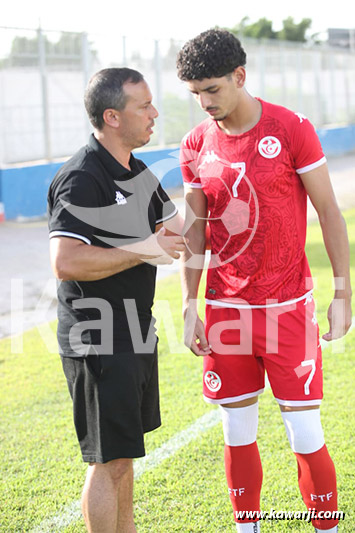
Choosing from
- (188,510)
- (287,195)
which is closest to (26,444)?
(188,510)

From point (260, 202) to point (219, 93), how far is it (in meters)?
0.46

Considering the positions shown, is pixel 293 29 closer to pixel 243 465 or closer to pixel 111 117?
pixel 111 117

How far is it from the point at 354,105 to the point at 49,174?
2233cm

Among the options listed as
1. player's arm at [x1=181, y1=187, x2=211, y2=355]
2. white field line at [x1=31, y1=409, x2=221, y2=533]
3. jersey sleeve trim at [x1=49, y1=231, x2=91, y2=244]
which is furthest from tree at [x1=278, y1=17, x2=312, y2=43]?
jersey sleeve trim at [x1=49, y1=231, x2=91, y2=244]

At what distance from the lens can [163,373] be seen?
5.49 m

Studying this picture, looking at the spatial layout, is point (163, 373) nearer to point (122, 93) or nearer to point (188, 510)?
point (188, 510)

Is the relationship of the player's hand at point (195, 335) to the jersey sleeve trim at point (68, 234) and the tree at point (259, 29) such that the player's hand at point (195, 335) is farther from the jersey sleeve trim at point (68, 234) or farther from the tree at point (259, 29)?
the tree at point (259, 29)

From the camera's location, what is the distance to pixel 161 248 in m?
2.84

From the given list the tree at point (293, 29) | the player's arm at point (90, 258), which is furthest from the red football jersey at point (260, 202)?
the tree at point (293, 29)

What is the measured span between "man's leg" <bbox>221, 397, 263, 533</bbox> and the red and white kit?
0.08 metres

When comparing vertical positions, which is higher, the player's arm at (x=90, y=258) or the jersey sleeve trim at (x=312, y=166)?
the jersey sleeve trim at (x=312, y=166)

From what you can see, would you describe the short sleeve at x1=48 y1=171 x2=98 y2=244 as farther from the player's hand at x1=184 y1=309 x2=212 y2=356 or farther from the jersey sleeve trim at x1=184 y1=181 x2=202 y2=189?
the player's hand at x1=184 y1=309 x2=212 y2=356

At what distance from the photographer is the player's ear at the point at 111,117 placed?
2838 mm

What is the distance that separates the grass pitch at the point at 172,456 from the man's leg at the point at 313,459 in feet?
1.34
